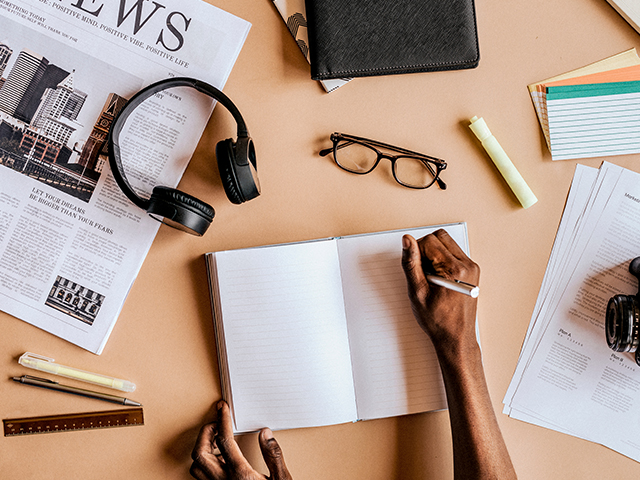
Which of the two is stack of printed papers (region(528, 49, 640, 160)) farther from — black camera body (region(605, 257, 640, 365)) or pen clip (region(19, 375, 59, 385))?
pen clip (region(19, 375, 59, 385))

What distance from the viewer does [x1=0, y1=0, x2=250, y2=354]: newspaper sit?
2.56ft

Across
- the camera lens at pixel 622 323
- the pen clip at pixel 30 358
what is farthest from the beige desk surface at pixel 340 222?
the camera lens at pixel 622 323

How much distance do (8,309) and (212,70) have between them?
568 mm

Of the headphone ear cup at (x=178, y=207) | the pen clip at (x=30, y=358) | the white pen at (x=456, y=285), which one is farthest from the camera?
the pen clip at (x=30, y=358)

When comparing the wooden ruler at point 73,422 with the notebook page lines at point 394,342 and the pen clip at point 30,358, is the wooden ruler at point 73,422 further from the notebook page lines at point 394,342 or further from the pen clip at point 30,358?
the notebook page lines at point 394,342

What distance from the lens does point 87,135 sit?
31.1 inches

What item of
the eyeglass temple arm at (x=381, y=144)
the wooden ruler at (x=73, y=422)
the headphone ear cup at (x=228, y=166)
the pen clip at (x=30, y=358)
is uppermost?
the eyeglass temple arm at (x=381, y=144)

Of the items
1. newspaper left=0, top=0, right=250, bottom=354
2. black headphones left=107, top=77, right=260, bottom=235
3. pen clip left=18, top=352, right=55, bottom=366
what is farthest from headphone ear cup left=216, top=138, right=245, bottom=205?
pen clip left=18, top=352, right=55, bottom=366

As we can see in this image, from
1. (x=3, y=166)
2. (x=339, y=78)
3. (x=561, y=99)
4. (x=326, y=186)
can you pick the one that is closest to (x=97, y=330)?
(x=3, y=166)

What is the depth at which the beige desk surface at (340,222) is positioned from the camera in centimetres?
80

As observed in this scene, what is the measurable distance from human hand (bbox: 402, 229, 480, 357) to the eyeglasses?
11 centimetres

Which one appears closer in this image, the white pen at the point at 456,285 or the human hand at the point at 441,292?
the white pen at the point at 456,285

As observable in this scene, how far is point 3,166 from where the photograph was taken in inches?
31.3

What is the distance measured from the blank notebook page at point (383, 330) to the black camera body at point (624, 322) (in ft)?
0.94
